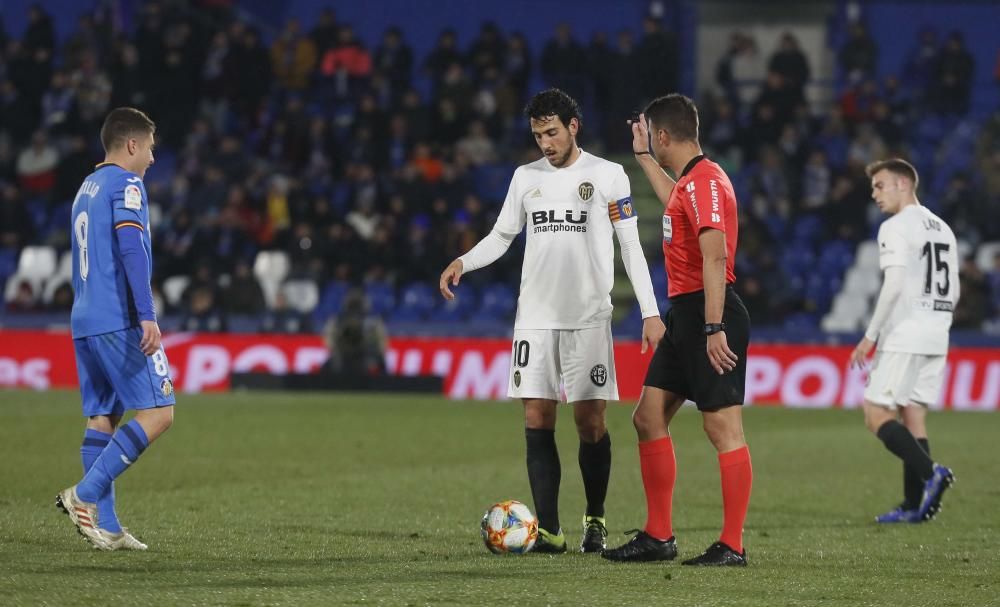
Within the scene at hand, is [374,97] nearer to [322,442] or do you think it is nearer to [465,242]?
[465,242]

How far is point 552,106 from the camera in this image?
7.39m

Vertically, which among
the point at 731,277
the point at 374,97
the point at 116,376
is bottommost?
the point at 116,376

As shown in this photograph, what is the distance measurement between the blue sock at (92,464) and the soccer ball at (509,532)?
1.77m

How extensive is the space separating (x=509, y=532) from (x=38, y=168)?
19.9 metres

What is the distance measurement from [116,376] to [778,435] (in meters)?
9.47

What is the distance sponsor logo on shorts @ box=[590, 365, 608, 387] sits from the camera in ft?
24.3

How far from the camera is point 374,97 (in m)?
25.7

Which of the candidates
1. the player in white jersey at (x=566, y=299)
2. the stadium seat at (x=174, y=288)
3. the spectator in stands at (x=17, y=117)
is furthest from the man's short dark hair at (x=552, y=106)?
the spectator in stands at (x=17, y=117)

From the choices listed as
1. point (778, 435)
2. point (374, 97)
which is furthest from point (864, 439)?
point (374, 97)

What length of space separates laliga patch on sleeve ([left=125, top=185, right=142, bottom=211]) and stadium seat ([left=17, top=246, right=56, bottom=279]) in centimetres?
1756

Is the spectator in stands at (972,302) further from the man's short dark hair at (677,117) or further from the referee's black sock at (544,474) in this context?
the man's short dark hair at (677,117)

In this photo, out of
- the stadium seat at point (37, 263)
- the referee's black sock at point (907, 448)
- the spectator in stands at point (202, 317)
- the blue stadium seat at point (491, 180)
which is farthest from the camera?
the blue stadium seat at point (491, 180)

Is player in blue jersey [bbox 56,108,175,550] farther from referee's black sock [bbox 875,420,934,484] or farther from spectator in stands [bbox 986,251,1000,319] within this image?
spectator in stands [bbox 986,251,1000,319]

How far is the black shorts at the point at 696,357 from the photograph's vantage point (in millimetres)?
6867
